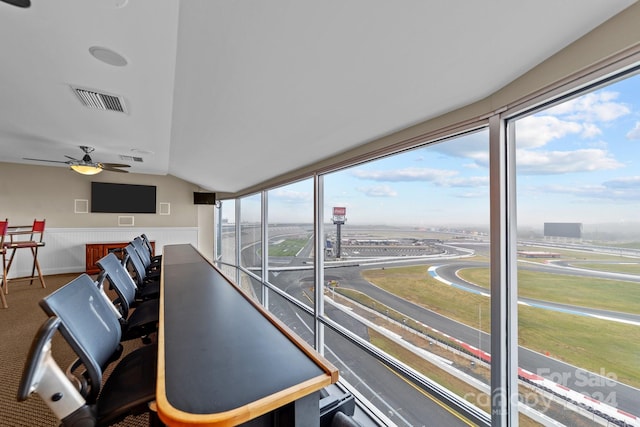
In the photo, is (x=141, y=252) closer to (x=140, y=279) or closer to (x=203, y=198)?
(x=140, y=279)

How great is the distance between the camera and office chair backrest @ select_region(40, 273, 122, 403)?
974mm

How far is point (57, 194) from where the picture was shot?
6348mm

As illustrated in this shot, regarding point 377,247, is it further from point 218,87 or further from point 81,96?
point 81,96

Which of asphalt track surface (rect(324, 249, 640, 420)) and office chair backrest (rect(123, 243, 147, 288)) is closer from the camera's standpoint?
asphalt track surface (rect(324, 249, 640, 420))

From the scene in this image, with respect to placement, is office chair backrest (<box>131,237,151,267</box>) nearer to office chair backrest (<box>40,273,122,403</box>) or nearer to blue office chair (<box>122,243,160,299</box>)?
blue office chair (<box>122,243,160,299</box>)

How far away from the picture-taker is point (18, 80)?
7.40ft

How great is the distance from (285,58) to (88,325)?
5.70 feet

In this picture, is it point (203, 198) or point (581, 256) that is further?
point (203, 198)

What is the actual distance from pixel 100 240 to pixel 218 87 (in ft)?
23.2

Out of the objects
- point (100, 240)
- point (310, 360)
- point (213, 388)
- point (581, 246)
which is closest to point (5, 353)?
point (213, 388)

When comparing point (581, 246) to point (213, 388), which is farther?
point (581, 246)

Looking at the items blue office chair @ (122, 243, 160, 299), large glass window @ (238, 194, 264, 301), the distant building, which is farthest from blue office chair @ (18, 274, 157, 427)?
large glass window @ (238, 194, 264, 301)

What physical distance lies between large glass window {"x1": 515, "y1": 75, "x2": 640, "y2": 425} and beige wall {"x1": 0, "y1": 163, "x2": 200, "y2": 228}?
8502 millimetres

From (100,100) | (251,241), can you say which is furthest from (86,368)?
(251,241)
